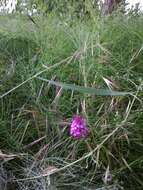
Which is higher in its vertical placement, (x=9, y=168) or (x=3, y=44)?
(x=3, y=44)

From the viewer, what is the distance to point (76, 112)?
1297mm

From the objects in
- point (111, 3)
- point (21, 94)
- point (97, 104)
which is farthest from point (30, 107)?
point (111, 3)

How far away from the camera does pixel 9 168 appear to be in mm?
1207

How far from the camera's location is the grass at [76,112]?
3.78 ft

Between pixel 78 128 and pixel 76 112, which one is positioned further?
pixel 76 112

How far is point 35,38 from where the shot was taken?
1784mm

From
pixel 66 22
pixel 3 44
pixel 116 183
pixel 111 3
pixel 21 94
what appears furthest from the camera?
pixel 111 3

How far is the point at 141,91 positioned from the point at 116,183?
287 millimetres

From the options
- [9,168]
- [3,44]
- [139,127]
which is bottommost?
[9,168]

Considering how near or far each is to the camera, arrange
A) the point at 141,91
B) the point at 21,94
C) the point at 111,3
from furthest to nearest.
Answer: the point at 111,3, the point at 21,94, the point at 141,91

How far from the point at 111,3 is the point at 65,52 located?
1.12 metres

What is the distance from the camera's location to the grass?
3.78ft

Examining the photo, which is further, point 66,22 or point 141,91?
point 66,22

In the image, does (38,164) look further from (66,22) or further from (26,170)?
(66,22)
